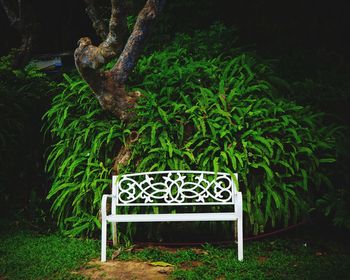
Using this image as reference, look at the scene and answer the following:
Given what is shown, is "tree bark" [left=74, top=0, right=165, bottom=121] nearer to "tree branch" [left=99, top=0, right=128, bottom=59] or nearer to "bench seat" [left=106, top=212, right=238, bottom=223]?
"tree branch" [left=99, top=0, right=128, bottom=59]

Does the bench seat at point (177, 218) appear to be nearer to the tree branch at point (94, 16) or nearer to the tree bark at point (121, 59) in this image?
the tree bark at point (121, 59)

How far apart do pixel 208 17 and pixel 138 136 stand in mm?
3549

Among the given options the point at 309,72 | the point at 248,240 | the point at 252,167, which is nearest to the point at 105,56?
the point at 252,167

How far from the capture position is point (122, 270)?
391 centimetres

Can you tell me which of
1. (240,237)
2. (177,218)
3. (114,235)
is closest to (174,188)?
(177,218)

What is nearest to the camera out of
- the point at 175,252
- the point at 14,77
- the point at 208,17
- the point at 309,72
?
the point at 175,252

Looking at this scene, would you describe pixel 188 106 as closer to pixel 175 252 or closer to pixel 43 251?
pixel 175 252

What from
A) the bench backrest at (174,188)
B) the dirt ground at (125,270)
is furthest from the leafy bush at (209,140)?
the dirt ground at (125,270)

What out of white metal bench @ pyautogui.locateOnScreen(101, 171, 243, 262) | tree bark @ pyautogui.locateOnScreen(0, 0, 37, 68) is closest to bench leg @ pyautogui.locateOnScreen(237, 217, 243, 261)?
white metal bench @ pyautogui.locateOnScreen(101, 171, 243, 262)

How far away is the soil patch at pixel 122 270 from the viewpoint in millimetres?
3742

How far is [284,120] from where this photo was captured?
15.8 feet

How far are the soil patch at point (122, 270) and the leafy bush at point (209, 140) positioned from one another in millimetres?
734

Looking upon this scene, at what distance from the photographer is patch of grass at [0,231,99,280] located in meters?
3.86

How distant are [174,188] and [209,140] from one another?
0.65 metres
